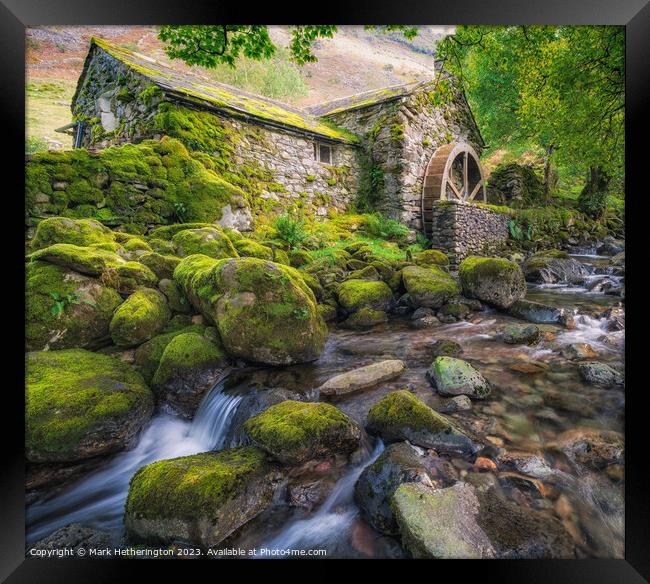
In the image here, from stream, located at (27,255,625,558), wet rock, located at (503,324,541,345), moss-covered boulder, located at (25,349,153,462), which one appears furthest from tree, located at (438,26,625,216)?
moss-covered boulder, located at (25,349,153,462)

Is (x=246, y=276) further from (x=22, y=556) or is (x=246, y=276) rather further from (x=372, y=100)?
(x=372, y=100)

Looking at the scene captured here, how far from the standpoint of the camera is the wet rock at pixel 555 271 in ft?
25.8

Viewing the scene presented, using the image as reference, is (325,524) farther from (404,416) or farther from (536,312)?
(536,312)

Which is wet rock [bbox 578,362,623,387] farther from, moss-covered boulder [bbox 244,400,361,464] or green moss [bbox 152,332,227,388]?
green moss [bbox 152,332,227,388]

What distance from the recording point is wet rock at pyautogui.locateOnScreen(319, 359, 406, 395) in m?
3.18

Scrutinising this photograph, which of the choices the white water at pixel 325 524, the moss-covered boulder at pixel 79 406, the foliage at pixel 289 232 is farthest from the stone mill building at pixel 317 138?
the white water at pixel 325 524

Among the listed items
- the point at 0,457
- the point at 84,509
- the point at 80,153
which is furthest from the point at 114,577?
the point at 80,153

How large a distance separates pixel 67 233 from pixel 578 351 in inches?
254

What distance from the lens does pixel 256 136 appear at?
7.69 m

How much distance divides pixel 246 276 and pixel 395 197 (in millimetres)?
7834

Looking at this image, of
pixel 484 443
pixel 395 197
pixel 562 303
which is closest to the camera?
pixel 484 443

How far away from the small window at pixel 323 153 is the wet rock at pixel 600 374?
830cm

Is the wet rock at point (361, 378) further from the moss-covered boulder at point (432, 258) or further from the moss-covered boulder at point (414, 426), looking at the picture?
the moss-covered boulder at point (432, 258)
